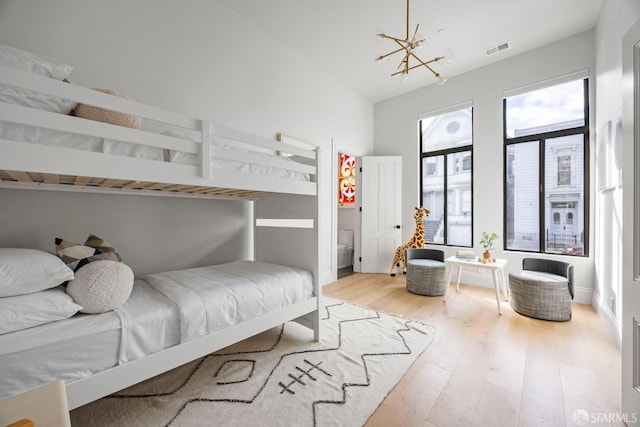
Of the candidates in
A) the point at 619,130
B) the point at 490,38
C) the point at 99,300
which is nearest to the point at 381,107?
the point at 490,38

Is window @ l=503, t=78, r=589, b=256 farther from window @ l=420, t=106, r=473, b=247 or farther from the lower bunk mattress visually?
the lower bunk mattress

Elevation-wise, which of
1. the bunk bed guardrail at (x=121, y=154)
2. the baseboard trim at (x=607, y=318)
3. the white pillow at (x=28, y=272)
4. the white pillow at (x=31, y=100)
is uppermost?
the white pillow at (x=31, y=100)

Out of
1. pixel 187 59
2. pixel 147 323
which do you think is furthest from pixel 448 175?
pixel 147 323

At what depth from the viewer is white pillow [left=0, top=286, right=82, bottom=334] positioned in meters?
0.99

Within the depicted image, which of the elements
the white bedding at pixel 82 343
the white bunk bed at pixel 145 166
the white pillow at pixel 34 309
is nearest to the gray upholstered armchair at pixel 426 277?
the white bunk bed at pixel 145 166

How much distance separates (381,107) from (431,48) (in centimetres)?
156

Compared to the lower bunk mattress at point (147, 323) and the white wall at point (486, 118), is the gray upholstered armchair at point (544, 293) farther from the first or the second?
the lower bunk mattress at point (147, 323)

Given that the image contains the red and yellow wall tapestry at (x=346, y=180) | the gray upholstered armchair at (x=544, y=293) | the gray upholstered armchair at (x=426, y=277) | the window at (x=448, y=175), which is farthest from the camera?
the red and yellow wall tapestry at (x=346, y=180)

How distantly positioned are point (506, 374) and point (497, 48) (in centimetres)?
364

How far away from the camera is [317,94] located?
3.71 meters

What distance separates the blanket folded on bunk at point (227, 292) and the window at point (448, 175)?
9.83 feet

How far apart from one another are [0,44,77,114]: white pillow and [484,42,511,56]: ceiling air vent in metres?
4.18

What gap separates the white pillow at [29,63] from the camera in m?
1.24

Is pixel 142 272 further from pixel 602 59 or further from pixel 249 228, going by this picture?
pixel 602 59
